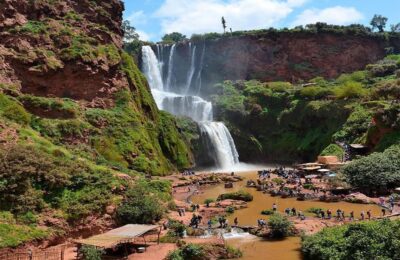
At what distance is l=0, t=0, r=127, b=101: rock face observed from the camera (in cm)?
4300

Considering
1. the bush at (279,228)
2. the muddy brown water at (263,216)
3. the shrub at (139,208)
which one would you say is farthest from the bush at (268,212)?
the shrub at (139,208)

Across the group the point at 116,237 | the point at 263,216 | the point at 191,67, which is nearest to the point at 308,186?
the point at 263,216

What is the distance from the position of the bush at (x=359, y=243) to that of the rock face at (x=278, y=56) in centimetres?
7247

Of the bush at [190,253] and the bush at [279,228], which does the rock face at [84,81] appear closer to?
the bush at [279,228]

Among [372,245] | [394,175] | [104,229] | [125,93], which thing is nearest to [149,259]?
[104,229]

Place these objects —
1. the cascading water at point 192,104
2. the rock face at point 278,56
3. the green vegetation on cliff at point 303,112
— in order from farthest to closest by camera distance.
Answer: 1. the rock face at point 278,56
2. the cascading water at point 192,104
3. the green vegetation on cliff at point 303,112

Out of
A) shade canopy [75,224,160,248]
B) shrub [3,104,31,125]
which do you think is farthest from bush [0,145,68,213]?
shrub [3,104,31,125]

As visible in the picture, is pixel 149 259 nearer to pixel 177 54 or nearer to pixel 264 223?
pixel 264 223

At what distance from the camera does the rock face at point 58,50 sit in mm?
43000

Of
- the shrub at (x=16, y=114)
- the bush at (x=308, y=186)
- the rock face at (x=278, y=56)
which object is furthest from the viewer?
the rock face at (x=278, y=56)

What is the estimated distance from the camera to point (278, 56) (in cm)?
9256

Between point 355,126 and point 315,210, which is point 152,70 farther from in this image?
point 315,210

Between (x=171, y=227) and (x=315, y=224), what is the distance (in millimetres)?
9700

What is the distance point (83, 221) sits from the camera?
2508cm
